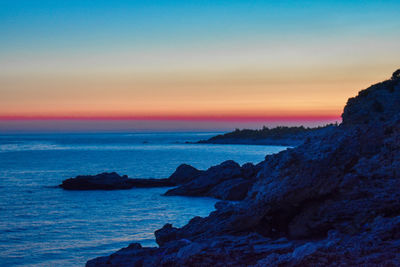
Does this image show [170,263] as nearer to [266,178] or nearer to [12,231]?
[266,178]

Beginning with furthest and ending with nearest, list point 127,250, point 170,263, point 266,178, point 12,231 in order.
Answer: point 12,231, point 266,178, point 127,250, point 170,263

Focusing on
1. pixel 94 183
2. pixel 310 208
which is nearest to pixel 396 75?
pixel 310 208

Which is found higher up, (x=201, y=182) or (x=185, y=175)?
(x=201, y=182)

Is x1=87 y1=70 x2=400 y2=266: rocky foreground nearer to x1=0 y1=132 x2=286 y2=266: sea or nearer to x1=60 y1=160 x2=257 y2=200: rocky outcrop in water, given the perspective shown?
x1=0 y1=132 x2=286 y2=266: sea

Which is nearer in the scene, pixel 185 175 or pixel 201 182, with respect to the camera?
pixel 201 182

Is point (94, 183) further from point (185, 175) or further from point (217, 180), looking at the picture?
point (217, 180)

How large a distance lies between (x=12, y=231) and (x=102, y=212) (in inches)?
289

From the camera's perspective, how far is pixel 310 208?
13.1m

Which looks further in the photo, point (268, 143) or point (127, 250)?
point (268, 143)

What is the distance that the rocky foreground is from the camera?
986 cm

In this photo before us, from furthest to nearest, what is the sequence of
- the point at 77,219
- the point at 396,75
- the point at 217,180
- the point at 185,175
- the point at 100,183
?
1. the point at 185,175
2. the point at 100,183
3. the point at 217,180
4. the point at 77,219
5. the point at 396,75

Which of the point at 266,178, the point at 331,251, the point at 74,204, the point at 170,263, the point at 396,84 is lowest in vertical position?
the point at 74,204

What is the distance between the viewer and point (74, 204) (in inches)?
1299

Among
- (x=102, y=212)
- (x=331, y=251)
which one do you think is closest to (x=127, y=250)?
(x=331, y=251)
